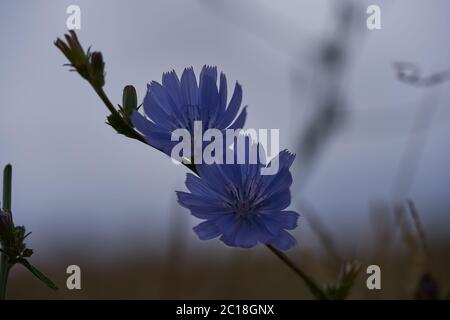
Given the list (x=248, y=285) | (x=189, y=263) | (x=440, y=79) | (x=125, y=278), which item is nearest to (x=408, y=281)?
(x=440, y=79)

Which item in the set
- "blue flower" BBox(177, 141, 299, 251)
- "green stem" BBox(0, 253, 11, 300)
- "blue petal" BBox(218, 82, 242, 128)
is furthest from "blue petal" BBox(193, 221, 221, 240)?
"green stem" BBox(0, 253, 11, 300)

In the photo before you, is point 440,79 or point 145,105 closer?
point 145,105

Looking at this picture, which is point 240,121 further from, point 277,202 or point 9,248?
point 9,248

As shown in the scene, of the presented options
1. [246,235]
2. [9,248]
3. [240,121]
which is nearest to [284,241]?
[246,235]

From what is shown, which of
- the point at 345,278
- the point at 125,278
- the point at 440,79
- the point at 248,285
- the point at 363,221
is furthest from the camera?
the point at 125,278
